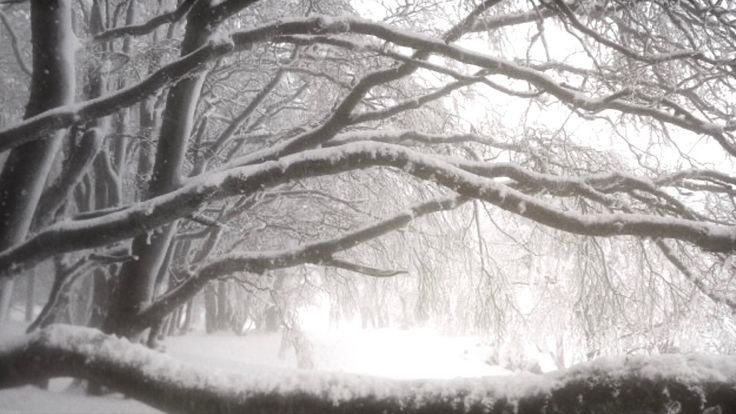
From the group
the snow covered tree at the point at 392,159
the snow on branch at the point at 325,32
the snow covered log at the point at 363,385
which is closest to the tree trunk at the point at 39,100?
the snow covered tree at the point at 392,159

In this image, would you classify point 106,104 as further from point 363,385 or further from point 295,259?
point 363,385

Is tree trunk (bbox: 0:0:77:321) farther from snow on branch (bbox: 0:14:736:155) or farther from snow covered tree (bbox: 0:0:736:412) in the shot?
snow on branch (bbox: 0:14:736:155)

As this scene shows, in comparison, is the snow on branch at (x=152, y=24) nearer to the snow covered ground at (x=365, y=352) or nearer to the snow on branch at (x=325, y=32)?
the snow on branch at (x=325, y=32)

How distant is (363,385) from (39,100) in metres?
3.83

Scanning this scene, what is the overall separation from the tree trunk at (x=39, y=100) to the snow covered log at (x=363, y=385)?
165 centimetres

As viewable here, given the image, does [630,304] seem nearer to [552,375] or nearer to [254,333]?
[552,375]

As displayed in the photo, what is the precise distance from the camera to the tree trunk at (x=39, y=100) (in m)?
3.91

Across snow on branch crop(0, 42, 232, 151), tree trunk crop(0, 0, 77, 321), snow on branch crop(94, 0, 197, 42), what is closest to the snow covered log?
snow on branch crop(0, 42, 232, 151)

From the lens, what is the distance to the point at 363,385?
6.44ft

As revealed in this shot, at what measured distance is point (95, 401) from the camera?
12.0 feet

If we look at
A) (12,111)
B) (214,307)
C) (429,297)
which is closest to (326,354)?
(214,307)

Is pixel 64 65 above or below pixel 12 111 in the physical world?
below

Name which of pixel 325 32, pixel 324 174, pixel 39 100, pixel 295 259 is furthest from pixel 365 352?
pixel 325 32

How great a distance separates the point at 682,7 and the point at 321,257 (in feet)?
12.0
